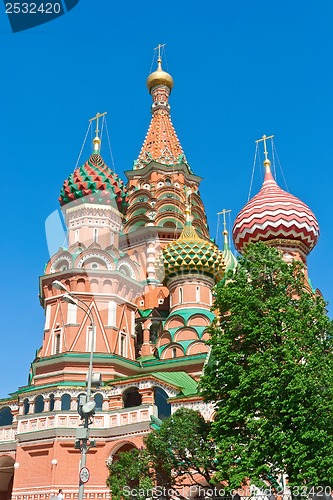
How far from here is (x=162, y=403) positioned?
2039cm

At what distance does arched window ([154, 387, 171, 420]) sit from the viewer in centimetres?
2023

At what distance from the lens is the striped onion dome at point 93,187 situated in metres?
27.6

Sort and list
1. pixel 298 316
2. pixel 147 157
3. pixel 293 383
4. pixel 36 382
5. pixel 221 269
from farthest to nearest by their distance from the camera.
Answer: pixel 147 157 → pixel 221 269 → pixel 36 382 → pixel 298 316 → pixel 293 383

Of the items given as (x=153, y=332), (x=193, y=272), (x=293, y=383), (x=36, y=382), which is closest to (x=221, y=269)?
(x=193, y=272)

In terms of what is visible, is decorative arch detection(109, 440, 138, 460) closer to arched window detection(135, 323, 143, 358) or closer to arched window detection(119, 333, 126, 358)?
arched window detection(119, 333, 126, 358)

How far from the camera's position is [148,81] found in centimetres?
3850

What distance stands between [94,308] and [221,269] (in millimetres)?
6693

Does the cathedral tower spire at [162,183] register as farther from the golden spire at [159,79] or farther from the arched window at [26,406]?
the arched window at [26,406]

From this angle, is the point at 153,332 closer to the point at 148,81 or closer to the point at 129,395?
the point at 129,395

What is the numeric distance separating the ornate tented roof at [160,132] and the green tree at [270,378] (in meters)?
19.5

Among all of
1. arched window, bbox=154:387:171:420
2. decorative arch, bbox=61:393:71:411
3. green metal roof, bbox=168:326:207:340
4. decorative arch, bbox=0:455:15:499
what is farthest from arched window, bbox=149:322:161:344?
decorative arch, bbox=0:455:15:499

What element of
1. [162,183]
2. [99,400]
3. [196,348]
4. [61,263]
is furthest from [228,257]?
[99,400]

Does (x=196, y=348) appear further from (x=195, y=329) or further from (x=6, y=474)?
(x=6, y=474)

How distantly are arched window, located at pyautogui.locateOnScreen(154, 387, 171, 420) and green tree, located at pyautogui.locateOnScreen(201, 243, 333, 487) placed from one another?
5.84 m
